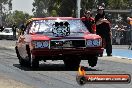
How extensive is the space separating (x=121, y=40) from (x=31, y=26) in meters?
24.3

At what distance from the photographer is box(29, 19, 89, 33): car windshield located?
45.5 feet

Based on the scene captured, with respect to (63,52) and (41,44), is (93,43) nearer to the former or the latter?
(63,52)

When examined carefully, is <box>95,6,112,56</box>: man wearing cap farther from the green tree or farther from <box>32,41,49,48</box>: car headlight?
the green tree

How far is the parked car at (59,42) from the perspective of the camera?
13.1 metres

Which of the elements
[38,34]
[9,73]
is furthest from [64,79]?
[38,34]

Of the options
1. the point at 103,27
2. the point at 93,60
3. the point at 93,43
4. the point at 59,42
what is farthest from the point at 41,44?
the point at 103,27

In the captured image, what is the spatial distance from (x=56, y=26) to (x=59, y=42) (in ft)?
3.27

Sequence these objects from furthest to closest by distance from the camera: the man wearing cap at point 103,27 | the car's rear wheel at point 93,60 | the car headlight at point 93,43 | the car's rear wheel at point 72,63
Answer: the man wearing cap at point 103,27, the car's rear wheel at point 72,63, the car's rear wheel at point 93,60, the car headlight at point 93,43

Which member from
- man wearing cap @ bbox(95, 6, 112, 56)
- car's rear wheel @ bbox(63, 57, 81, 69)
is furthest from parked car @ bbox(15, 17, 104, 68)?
man wearing cap @ bbox(95, 6, 112, 56)

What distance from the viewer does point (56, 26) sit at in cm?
1399

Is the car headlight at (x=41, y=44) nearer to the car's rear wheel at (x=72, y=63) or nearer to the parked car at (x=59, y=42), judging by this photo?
the parked car at (x=59, y=42)

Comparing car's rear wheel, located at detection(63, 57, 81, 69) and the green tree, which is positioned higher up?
car's rear wheel, located at detection(63, 57, 81, 69)

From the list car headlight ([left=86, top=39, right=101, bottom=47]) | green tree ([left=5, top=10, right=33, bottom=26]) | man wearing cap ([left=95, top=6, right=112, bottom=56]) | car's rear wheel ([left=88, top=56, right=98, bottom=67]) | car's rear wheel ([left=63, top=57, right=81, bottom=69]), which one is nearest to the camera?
car headlight ([left=86, top=39, right=101, bottom=47])

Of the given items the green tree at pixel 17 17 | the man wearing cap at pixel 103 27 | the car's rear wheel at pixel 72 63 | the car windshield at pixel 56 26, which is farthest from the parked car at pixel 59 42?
the green tree at pixel 17 17
